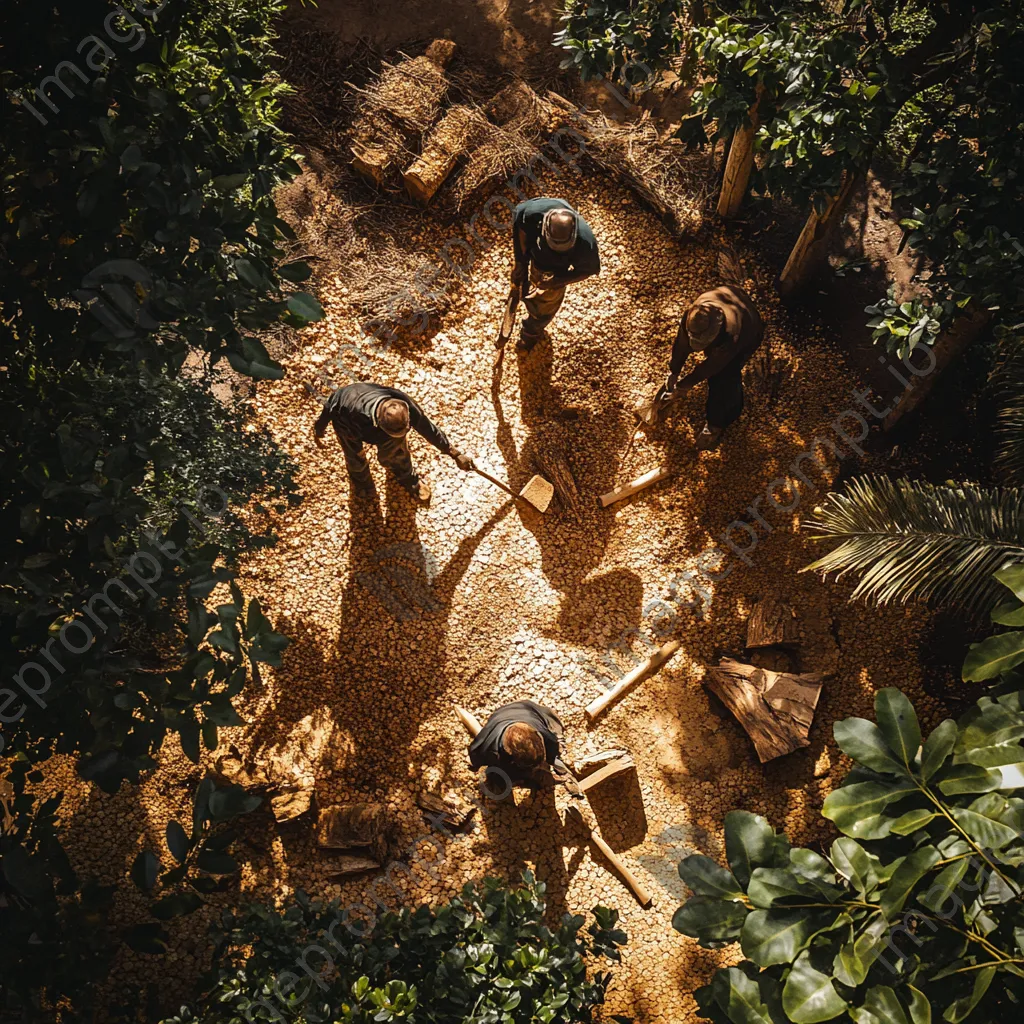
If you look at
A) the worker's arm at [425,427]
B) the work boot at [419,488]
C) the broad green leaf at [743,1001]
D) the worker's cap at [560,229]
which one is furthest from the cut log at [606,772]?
the worker's cap at [560,229]

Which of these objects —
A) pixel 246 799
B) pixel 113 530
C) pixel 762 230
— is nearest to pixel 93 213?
pixel 113 530

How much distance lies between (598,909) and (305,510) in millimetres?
3151

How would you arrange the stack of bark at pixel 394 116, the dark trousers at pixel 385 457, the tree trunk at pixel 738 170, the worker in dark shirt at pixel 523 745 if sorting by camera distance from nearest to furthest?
1. the worker in dark shirt at pixel 523 745
2. the dark trousers at pixel 385 457
3. the tree trunk at pixel 738 170
4. the stack of bark at pixel 394 116

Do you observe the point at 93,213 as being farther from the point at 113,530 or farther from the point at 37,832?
the point at 37,832

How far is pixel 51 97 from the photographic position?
2525mm

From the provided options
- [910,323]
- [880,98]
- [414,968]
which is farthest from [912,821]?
[880,98]

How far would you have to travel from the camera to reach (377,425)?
14.4 ft

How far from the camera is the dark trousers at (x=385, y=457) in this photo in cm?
465

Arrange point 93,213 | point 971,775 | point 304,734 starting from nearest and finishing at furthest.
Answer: point 971,775
point 93,213
point 304,734

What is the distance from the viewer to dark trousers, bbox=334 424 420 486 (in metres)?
4.65

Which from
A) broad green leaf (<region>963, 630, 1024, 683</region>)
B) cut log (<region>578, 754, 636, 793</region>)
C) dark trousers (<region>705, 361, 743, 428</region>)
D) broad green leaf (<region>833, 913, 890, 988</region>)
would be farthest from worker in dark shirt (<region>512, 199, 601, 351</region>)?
broad green leaf (<region>833, 913, 890, 988</region>)

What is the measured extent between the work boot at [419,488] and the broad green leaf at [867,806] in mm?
3554

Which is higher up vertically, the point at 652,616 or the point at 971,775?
the point at 652,616

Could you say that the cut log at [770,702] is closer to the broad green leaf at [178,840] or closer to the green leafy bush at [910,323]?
the green leafy bush at [910,323]
